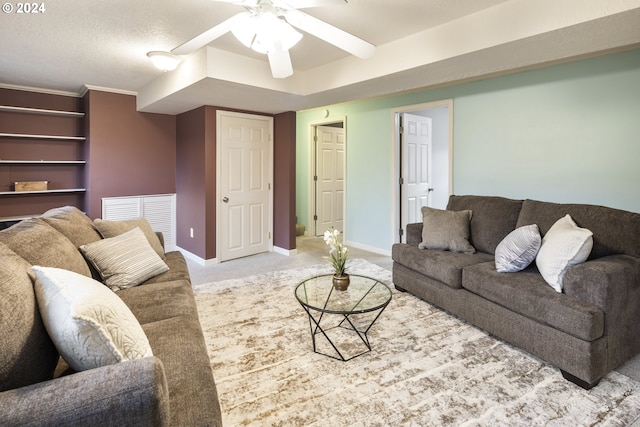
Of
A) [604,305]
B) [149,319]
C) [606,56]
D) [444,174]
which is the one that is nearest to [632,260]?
[604,305]

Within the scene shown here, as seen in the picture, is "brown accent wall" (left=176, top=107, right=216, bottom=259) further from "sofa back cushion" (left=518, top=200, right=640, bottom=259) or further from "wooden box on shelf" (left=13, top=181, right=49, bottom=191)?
"sofa back cushion" (left=518, top=200, right=640, bottom=259)

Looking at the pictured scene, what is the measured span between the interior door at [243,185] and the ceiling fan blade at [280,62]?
8.06 feet

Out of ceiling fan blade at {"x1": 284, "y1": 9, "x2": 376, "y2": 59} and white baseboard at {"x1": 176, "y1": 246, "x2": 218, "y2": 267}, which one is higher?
ceiling fan blade at {"x1": 284, "y1": 9, "x2": 376, "y2": 59}

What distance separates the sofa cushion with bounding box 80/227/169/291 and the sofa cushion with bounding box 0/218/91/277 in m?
0.22

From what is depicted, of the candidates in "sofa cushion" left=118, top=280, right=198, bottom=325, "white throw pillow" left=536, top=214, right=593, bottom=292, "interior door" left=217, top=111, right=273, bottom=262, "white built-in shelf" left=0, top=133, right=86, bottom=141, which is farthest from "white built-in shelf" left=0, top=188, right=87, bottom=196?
"white throw pillow" left=536, top=214, right=593, bottom=292

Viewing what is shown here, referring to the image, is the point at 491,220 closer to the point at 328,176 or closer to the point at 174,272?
the point at 174,272

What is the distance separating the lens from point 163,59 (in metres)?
3.35

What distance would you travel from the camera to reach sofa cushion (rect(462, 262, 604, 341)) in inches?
77.6

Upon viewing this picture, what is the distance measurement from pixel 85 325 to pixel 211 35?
5.42ft

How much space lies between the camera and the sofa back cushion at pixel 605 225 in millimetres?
2388

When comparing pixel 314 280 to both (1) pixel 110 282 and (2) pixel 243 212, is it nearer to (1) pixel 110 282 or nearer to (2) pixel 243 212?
(1) pixel 110 282

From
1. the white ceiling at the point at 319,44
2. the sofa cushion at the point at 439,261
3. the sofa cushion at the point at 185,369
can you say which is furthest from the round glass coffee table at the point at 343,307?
the white ceiling at the point at 319,44

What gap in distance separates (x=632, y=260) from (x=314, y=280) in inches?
81.2
